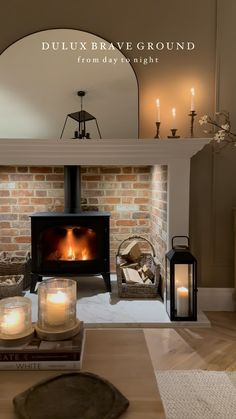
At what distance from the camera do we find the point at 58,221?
2785 mm

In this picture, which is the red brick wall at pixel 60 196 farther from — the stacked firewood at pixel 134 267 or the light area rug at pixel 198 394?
the light area rug at pixel 198 394

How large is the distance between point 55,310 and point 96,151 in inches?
62.6

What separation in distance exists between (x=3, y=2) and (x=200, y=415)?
3178 mm

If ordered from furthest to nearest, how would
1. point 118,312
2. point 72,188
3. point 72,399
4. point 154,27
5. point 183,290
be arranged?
1. point 72,188
2. point 154,27
3. point 118,312
4. point 183,290
5. point 72,399

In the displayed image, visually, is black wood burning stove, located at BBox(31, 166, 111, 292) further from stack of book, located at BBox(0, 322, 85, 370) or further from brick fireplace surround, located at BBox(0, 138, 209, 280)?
stack of book, located at BBox(0, 322, 85, 370)

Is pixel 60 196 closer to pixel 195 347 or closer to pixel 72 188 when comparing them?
pixel 72 188

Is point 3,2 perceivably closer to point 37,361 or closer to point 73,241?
point 73,241

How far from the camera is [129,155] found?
264 cm

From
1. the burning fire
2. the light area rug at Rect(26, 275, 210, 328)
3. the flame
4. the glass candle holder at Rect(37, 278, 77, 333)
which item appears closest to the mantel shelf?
the burning fire

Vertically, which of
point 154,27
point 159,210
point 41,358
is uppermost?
point 154,27

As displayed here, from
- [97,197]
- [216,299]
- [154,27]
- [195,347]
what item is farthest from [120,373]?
[154,27]

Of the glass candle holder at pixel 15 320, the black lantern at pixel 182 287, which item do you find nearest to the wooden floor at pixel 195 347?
the black lantern at pixel 182 287

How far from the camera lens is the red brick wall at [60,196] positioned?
3.32m

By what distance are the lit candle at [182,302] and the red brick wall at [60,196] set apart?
1078 millimetres
